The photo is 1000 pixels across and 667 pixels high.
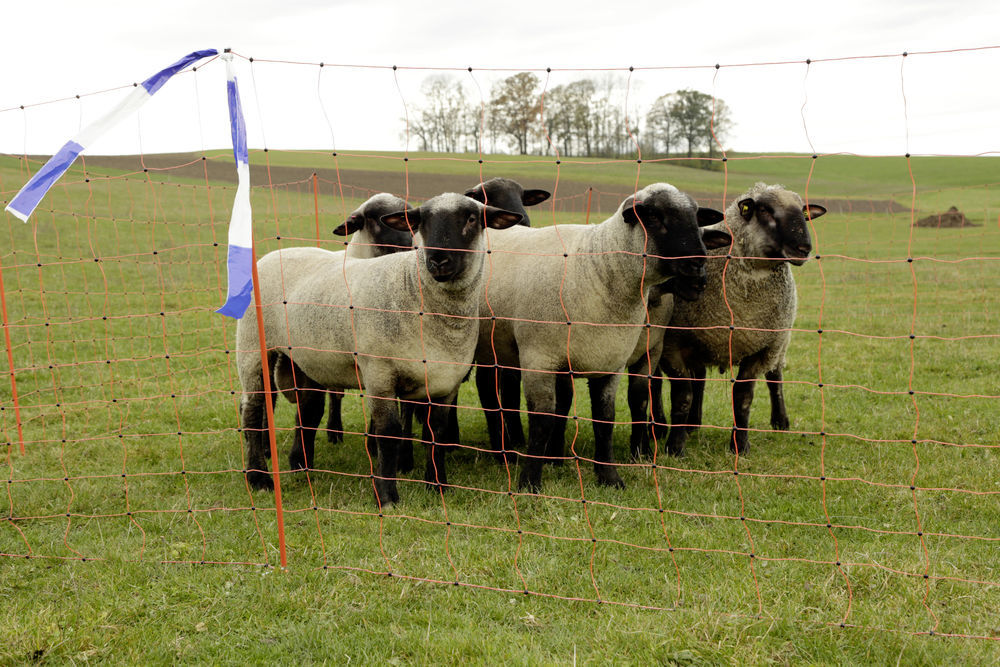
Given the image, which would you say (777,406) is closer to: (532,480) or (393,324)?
(532,480)

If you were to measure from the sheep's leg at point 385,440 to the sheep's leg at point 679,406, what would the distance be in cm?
253

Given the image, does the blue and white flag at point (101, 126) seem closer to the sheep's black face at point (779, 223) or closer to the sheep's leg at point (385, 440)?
the sheep's leg at point (385, 440)

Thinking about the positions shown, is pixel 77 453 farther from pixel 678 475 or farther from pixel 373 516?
pixel 678 475

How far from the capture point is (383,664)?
3.60 meters

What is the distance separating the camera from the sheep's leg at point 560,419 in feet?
20.2

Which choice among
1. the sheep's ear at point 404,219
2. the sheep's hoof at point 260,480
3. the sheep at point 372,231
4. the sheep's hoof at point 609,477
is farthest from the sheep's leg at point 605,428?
the sheep's hoof at point 260,480

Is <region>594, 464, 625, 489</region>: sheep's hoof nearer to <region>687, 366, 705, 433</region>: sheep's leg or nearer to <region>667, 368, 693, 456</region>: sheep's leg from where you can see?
<region>667, 368, 693, 456</region>: sheep's leg

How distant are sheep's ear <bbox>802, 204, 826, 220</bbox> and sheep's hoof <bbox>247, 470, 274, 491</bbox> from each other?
4.87 meters

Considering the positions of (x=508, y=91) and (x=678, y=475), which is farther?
(x=508, y=91)

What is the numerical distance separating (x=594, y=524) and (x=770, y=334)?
2.43m

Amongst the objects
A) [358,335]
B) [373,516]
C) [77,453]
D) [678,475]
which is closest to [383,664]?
[373,516]

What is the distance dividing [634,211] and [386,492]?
108 inches

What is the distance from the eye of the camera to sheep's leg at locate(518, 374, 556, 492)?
5730 mm

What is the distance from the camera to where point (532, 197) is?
23.1ft
